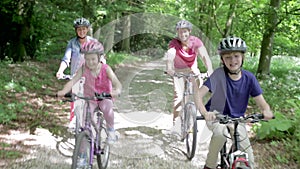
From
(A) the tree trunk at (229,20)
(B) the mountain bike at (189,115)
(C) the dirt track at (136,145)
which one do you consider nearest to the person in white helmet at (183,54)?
(B) the mountain bike at (189,115)

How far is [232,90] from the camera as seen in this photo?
385 centimetres

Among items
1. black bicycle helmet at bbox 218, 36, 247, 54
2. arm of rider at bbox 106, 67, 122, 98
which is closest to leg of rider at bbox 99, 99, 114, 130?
arm of rider at bbox 106, 67, 122, 98

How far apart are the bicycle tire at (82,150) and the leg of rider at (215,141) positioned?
134 centimetres

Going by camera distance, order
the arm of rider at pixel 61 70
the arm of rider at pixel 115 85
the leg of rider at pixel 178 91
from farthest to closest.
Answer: the leg of rider at pixel 178 91
the arm of rider at pixel 61 70
the arm of rider at pixel 115 85

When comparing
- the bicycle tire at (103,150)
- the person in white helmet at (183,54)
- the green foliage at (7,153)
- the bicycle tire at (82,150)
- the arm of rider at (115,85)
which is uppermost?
the person in white helmet at (183,54)

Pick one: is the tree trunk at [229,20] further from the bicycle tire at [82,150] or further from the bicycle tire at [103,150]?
the bicycle tire at [82,150]

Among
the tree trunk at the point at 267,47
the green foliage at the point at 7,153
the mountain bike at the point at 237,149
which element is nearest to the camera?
the mountain bike at the point at 237,149

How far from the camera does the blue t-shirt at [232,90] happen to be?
385 cm

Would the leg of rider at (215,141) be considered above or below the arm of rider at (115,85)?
below

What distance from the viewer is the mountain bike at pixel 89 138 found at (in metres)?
Answer: 4.12

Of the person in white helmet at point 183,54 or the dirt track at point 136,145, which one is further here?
the person in white helmet at point 183,54

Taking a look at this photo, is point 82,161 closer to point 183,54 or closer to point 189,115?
point 189,115

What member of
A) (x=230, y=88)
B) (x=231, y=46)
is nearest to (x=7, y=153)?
(x=230, y=88)

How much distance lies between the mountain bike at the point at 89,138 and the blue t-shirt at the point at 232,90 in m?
1.18
